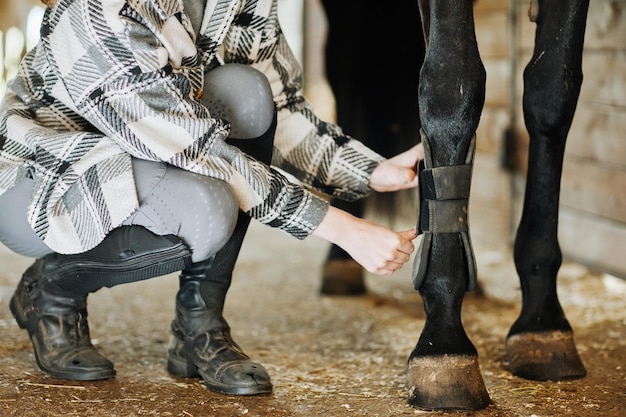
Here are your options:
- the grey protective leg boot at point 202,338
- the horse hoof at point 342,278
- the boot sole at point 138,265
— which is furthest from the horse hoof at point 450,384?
the horse hoof at point 342,278

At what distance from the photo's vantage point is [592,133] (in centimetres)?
218

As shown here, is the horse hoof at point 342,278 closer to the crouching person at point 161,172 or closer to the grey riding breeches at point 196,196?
the crouching person at point 161,172

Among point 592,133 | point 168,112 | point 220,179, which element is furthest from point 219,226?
point 592,133

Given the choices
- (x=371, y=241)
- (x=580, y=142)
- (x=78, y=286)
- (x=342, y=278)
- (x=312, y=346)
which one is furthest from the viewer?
(x=580, y=142)


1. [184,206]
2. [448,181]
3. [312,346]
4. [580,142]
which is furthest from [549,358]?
[580,142]

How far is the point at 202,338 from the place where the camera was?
134 centimetres

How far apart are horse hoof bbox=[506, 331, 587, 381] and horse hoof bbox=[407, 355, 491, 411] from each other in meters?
0.19

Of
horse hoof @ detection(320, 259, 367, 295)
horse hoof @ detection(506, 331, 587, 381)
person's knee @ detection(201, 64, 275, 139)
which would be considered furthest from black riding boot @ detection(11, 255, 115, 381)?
horse hoof @ detection(320, 259, 367, 295)

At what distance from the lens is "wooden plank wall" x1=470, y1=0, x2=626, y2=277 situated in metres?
2.09

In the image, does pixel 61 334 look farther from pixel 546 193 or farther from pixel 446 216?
pixel 546 193

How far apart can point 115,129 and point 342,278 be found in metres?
1.03

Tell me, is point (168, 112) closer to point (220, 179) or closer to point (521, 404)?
point (220, 179)

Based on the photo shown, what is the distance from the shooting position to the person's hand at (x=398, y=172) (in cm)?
134

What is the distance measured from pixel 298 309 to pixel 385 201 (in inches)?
12.2
